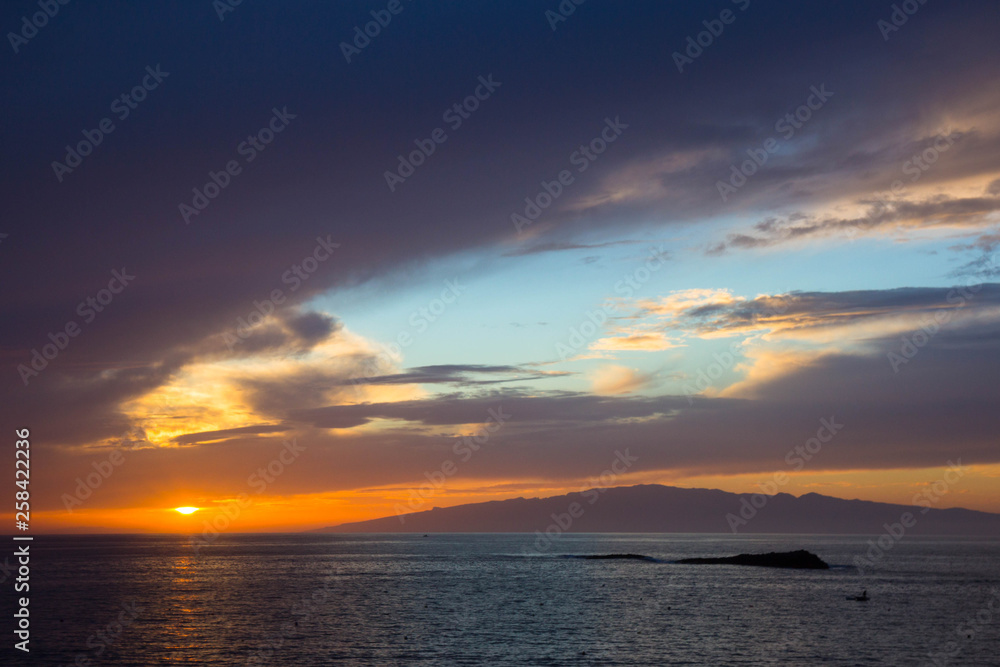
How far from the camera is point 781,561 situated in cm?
16038

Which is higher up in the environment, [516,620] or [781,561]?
[516,620]

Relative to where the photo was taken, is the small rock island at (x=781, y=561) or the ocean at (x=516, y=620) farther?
the small rock island at (x=781, y=561)

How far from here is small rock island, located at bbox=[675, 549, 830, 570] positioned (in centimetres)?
15488

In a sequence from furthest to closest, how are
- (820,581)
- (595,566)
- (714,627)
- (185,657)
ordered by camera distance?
(595,566) → (820,581) → (714,627) → (185,657)

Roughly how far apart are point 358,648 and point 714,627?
110 feet

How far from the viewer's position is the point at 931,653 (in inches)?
2441

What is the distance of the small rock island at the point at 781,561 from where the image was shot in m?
155

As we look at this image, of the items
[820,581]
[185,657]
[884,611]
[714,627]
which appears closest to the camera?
[185,657]

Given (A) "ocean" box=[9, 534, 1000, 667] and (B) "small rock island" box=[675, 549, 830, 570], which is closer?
(A) "ocean" box=[9, 534, 1000, 667]

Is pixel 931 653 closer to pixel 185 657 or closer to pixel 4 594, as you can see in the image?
pixel 185 657

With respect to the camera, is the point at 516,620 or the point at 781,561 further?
the point at 781,561

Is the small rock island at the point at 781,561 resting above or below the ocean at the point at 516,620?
below

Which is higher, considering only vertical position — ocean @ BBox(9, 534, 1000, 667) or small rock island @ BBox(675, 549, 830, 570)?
ocean @ BBox(9, 534, 1000, 667)

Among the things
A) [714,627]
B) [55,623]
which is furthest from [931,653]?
[55,623]
